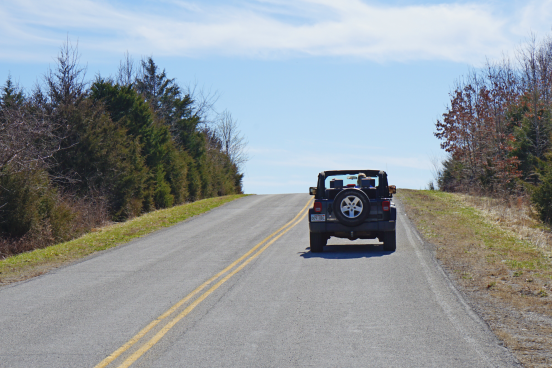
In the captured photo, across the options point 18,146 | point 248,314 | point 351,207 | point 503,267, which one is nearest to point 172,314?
point 248,314

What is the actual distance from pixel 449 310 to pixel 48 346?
5.30 meters

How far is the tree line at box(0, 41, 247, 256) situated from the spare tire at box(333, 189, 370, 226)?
35.8 feet

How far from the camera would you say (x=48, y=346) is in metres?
6.25

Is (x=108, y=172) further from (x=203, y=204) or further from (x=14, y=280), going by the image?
(x=14, y=280)

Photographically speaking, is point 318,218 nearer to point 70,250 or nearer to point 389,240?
point 389,240

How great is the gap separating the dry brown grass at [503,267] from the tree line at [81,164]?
1351cm

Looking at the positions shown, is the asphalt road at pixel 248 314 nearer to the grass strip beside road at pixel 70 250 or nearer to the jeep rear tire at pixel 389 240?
the jeep rear tire at pixel 389 240

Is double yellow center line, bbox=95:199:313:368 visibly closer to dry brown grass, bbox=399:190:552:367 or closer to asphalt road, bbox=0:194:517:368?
asphalt road, bbox=0:194:517:368

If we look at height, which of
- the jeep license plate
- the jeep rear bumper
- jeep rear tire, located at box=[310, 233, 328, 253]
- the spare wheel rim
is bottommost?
jeep rear tire, located at box=[310, 233, 328, 253]

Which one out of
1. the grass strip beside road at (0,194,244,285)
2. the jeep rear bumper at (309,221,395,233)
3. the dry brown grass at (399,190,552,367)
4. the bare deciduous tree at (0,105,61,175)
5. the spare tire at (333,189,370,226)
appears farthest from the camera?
the bare deciduous tree at (0,105,61,175)

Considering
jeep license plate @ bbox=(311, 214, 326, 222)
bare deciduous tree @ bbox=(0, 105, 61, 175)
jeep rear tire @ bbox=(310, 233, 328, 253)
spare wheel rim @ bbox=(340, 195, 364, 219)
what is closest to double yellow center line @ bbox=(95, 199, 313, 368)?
jeep rear tire @ bbox=(310, 233, 328, 253)

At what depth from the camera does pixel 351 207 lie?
13.9m

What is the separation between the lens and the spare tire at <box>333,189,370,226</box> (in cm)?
1384

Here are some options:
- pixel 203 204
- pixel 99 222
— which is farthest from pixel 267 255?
pixel 203 204
